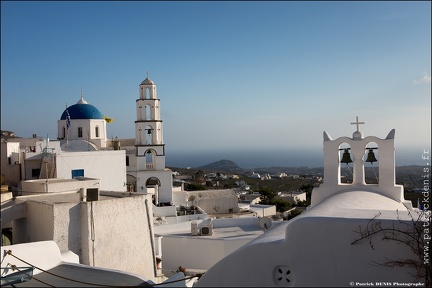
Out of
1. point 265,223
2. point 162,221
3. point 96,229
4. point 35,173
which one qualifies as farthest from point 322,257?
point 35,173

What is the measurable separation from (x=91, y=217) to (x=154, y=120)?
1586 centimetres

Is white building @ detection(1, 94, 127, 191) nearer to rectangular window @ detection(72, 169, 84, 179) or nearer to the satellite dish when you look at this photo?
rectangular window @ detection(72, 169, 84, 179)

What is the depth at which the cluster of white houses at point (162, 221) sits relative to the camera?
431 cm

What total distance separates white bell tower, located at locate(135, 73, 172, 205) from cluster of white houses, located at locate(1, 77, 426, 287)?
6 centimetres

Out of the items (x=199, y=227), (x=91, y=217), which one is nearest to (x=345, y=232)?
(x=91, y=217)

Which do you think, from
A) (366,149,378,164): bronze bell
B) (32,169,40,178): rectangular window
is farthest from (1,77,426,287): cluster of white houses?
(366,149,378,164): bronze bell

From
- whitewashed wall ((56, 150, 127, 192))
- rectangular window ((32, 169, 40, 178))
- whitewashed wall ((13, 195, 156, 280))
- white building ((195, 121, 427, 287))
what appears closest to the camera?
white building ((195, 121, 427, 287))

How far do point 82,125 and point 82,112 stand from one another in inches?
33.0

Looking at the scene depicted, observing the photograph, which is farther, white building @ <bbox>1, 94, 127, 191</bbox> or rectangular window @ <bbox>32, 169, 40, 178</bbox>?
rectangular window @ <bbox>32, 169, 40, 178</bbox>

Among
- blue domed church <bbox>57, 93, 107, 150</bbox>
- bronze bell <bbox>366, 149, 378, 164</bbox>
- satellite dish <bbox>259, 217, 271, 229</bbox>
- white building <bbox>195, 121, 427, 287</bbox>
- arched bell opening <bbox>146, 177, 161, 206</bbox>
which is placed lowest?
satellite dish <bbox>259, 217, 271, 229</bbox>

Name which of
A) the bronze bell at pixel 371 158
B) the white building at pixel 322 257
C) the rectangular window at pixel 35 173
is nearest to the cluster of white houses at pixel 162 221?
the white building at pixel 322 257

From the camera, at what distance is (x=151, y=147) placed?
2706 centimetres

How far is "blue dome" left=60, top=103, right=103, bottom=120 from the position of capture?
28.2 metres

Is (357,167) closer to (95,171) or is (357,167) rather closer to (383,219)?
(383,219)
